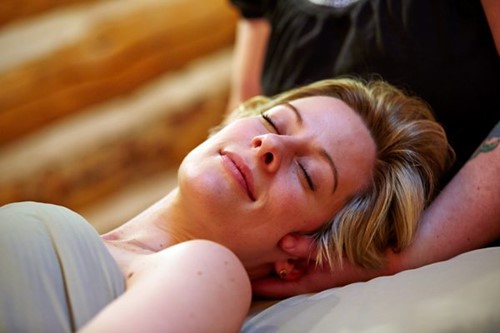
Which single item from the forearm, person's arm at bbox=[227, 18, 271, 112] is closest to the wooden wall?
person's arm at bbox=[227, 18, 271, 112]

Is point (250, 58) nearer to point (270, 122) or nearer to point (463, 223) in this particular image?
point (270, 122)

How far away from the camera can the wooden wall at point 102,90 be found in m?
2.62

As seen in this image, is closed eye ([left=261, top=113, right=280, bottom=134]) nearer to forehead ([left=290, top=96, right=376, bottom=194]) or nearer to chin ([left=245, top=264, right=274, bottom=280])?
forehead ([left=290, top=96, right=376, bottom=194])

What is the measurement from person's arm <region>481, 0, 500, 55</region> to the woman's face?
322 millimetres

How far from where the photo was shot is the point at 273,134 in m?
1.36

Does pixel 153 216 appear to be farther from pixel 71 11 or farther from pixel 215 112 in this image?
pixel 215 112

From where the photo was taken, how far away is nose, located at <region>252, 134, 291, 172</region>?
1.33 meters

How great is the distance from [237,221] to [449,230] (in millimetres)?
399

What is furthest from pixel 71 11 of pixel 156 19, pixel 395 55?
pixel 395 55

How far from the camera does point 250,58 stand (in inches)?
83.9

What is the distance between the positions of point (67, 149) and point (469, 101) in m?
1.66

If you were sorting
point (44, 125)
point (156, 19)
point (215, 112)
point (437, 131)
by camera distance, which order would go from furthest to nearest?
1. point (215, 112)
2. point (156, 19)
3. point (44, 125)
4. point (437, 131)

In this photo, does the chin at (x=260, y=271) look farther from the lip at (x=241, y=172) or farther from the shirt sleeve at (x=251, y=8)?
the shirt sleeve at (x=251, y=8)

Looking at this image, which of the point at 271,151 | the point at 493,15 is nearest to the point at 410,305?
the point at 271,151
